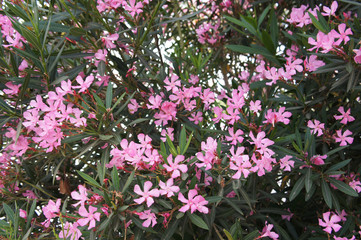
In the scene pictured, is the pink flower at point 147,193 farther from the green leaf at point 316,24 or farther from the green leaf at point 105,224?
the green leaf at point 316,24

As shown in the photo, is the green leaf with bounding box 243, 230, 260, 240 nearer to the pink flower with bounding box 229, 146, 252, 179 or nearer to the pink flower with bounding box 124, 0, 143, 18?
the pink flower with bounding box 229, 146, 252, 179

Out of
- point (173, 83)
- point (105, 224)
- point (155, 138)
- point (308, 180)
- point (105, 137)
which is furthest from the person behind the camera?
point (155, 138)

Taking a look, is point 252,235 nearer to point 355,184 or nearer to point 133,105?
point 355,184

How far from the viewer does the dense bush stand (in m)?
1.23

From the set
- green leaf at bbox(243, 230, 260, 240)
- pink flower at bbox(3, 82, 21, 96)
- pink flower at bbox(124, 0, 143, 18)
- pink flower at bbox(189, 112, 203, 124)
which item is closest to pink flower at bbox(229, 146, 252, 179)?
green leaf at bbox(243, 230, 260, 240)

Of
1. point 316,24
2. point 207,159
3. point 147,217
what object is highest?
point 316,24

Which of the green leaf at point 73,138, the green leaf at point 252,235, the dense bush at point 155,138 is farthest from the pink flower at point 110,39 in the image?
the green leaf at point 252,235

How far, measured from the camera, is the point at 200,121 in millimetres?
1542

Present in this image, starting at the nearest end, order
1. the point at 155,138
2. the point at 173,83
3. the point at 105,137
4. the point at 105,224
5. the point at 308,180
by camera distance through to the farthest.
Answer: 1. the point at 105,224
2. the point at 105,137
3. the point at 308,180
4. the point at 173,83
5. the point at 155,138

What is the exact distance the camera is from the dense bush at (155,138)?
123 cm

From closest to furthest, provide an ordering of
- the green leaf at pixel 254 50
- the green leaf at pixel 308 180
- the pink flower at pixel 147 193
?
1. the pink flower at pixel 147 193
2. the green leaf at pixel 308 180
3. the green leaf at pixel 254 50

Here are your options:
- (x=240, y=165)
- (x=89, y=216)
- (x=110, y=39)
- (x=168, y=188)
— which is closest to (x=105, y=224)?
(x=89, y=216)

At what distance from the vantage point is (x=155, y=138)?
1.58 meters

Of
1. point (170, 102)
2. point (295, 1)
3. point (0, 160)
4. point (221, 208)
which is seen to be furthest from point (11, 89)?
point (295, 1)
